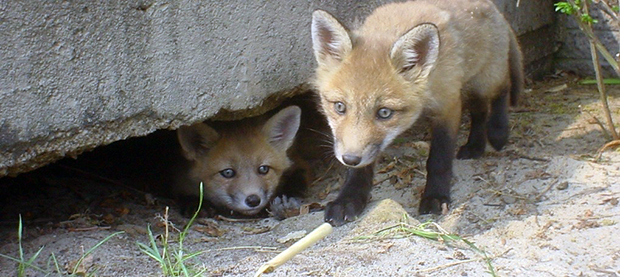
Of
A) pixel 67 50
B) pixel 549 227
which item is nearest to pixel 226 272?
pixel 67 50

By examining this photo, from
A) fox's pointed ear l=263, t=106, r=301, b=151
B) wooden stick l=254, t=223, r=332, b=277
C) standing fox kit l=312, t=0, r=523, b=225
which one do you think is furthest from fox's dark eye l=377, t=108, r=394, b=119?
fox's pointed ear l=263, t=106, r=301, b=151

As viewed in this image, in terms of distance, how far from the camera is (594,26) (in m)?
5.36

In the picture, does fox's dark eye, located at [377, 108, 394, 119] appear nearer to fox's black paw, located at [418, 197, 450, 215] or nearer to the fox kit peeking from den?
fox's black paw, located at [418, 197, 450, 215]

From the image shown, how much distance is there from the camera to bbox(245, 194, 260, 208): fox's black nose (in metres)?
3.85

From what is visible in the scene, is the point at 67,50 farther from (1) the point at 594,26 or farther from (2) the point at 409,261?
(1) the point at 594,26

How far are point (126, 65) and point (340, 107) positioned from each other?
3.29ft

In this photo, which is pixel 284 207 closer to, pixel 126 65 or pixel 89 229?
pixel 89 229

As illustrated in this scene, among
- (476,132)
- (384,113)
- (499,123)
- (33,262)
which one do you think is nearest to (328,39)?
(384,113)

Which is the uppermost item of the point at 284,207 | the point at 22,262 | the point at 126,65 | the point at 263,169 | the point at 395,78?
the point at 126,65

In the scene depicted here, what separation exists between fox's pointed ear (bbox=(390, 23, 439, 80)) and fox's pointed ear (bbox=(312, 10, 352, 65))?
0.82 feet

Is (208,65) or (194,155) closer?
(208,65)

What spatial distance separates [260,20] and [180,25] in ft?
1.47

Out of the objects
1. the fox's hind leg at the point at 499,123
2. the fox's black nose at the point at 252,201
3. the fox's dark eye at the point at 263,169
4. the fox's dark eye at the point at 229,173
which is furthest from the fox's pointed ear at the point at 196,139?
the fox's hind leg at the point at 499,123

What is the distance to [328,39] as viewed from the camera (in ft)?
10.5
